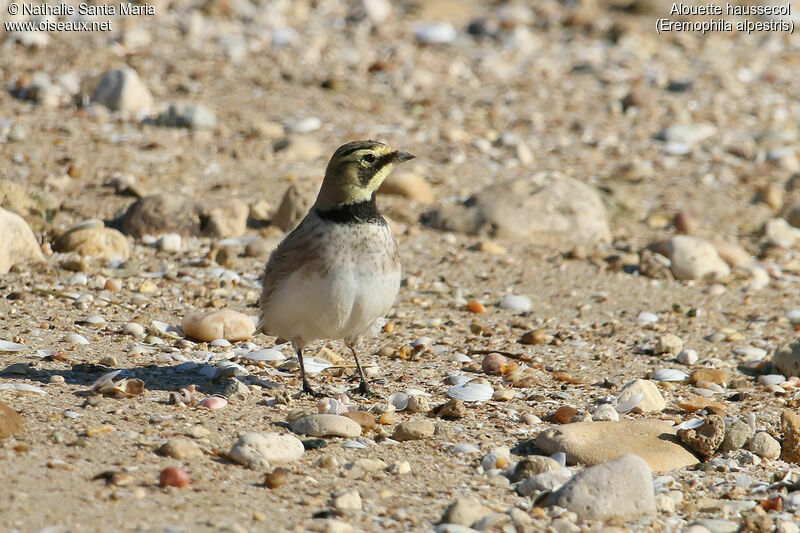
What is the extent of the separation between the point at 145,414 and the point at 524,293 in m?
3.52

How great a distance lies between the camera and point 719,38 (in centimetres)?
1412

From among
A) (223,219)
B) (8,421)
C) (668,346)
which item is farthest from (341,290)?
(223,219)

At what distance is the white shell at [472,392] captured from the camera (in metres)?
5.68

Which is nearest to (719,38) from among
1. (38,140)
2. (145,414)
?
(38,140)

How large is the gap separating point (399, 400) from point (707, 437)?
61.3 inches

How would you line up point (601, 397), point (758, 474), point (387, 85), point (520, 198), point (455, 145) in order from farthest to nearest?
point (387, 85) < point (455, 145) < point (520, 198) < point (601, 397) < point (758, 474)

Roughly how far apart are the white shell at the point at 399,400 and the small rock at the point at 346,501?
4.32ft

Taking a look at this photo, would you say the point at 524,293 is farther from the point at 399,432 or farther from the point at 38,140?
the point at 38,140

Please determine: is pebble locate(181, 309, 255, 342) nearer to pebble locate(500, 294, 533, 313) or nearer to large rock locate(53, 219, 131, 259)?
large rock locate(53, 219, 131, 259)

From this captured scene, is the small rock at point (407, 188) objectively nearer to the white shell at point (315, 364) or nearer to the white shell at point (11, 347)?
the white shell at point (315, 364)

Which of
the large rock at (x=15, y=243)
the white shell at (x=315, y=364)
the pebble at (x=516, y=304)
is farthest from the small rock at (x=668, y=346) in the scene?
the large rock at (x=15, y=243)

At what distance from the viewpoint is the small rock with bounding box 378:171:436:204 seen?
9.18 metres

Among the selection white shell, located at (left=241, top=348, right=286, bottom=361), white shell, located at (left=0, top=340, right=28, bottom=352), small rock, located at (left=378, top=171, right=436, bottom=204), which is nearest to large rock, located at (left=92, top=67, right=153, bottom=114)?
small rock, located at (left=378, top=171, right=436, bottom=204)

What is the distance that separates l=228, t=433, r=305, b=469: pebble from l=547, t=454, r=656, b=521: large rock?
1127 millimetres
